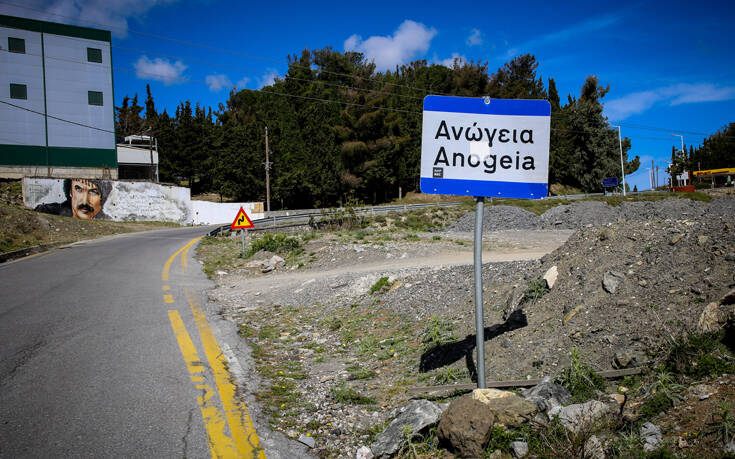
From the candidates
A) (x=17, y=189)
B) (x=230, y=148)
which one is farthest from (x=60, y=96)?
(x=230, y=148)

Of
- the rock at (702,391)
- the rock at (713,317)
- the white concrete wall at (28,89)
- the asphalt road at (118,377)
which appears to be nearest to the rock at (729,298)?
the rock at (713,317)

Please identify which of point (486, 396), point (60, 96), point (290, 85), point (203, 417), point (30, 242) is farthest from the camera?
point (290, 85)

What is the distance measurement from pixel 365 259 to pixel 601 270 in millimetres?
8856

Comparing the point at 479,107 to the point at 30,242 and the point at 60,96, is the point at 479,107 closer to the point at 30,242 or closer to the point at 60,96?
the point at 30,242

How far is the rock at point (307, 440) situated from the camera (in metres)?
3.65

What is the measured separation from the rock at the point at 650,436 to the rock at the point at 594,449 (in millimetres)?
240

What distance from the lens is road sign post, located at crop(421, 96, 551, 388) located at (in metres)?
3.61

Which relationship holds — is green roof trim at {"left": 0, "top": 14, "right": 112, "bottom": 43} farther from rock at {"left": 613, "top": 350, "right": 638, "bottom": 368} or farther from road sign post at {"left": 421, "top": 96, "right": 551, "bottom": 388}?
rock at {"left": 613, "top": 350, "right": 638, "bottom": 368}

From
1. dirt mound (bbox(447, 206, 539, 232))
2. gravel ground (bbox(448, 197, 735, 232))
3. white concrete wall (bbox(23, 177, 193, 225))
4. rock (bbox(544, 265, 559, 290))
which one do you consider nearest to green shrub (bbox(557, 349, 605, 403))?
rock (bbox(544, 265, 559, 290))

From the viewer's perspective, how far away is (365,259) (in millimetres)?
13906

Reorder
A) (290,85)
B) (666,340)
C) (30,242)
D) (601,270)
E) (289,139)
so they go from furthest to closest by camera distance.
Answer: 1. (290,85)
2. (289,139)
3. (30,242)
4. (601,270)
5. (666,340)

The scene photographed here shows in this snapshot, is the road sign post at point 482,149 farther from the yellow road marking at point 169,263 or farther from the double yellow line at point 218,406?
the yellow road marking at point 169,263

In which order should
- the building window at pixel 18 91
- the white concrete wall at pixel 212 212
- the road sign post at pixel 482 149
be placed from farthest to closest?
the white concrete wall at pixel 212 212 < the building window at pixel 18 91 < the road sign post at pixel 482 149

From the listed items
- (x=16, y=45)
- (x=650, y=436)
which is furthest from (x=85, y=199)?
(x=650, y=436)
